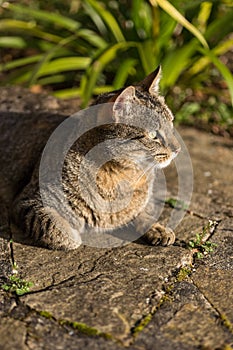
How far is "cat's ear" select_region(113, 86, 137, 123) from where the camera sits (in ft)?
9.67

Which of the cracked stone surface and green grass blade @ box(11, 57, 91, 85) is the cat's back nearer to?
the cracked stone surface

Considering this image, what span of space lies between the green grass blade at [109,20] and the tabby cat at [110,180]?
157cm

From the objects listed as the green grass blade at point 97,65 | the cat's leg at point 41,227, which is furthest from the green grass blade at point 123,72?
the cat's leg at point 41,227

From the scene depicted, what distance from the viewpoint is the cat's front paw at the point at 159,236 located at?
329cm

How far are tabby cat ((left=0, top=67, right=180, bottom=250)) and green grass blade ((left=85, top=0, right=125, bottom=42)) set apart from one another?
61.8 inches

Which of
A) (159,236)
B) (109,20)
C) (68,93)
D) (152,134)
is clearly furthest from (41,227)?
(109,20)

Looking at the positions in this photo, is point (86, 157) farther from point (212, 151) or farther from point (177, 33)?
point (177, 33)

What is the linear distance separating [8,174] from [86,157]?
755 millimetres

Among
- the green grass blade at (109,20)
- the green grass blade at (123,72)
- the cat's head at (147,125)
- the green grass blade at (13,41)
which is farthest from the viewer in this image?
the green grass blade at (13,41)

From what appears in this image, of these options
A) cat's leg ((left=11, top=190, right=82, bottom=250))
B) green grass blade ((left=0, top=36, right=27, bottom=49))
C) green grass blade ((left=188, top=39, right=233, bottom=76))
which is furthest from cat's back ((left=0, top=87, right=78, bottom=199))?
green grass blade ((left=188, top=39, right=233, bottom=76))

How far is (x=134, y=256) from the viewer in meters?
3.18

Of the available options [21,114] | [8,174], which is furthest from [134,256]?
[21,114]

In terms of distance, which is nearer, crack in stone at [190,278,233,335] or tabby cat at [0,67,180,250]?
crack in stone at [190,278,233,335]

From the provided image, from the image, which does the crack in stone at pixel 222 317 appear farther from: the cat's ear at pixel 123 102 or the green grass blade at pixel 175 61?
the green grass blade at pixel 175 61
